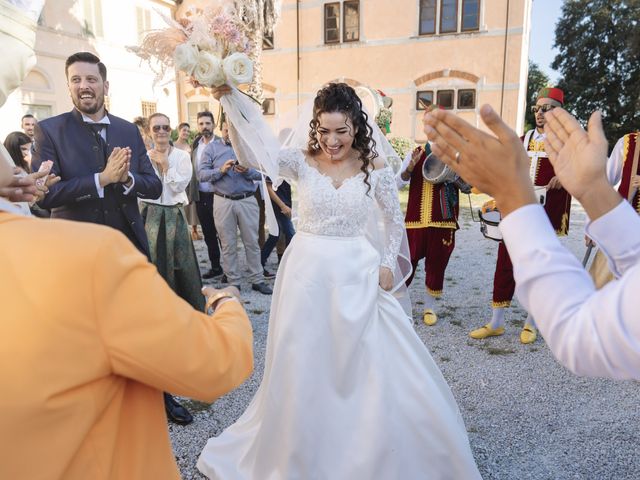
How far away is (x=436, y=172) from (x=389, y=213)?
2.09m

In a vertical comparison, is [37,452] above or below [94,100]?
below

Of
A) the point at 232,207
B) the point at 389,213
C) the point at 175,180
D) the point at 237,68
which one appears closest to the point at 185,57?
the point at 237,68

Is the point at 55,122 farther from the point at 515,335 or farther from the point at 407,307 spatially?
the point at 515,335

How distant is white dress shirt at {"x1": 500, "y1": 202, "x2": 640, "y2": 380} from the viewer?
0.91 metres

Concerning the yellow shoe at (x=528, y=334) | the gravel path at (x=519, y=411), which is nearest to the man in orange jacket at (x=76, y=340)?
the gravel path at (x=519, y=411)

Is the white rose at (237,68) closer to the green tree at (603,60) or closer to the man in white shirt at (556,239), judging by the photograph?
the man in white shirt at (556,239)

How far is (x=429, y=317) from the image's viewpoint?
526cm

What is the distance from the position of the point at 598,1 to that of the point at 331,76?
1775cm

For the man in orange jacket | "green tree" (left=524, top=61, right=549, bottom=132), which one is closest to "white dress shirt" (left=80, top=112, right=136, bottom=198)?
the man in orange jacket

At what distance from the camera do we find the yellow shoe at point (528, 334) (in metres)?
4.73

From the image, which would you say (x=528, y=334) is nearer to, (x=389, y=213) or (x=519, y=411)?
(x=519, y=411)

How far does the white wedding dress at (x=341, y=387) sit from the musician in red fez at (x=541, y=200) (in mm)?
2309

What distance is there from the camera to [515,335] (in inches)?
195

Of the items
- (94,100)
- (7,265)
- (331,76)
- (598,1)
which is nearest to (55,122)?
(94,100)
